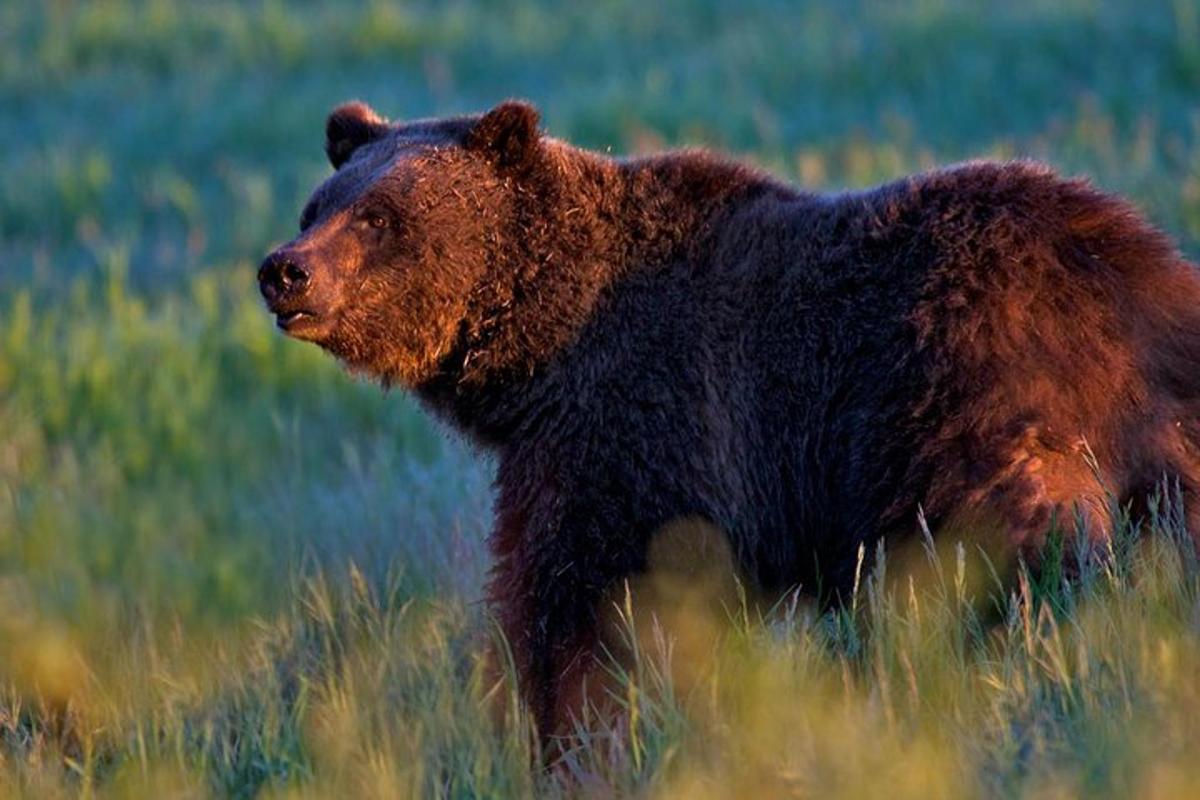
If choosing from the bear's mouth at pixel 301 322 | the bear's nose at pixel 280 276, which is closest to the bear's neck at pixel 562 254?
the bear's mouth at pixel 301 322

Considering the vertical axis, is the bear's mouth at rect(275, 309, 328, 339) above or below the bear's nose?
below

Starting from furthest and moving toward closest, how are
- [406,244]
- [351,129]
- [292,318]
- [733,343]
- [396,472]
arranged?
1. [396,472]
2. [351,129]
3. [406,244]
4. [292,318]
5. [733,343]

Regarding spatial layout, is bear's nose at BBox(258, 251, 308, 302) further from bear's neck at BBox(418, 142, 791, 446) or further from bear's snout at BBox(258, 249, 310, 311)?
bear's neck at BBox(418, 142, 791, 446)

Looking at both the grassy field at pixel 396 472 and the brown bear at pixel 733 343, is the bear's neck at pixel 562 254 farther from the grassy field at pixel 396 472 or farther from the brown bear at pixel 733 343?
the grassy field at pixel 396 472

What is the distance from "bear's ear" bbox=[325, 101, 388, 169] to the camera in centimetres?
584

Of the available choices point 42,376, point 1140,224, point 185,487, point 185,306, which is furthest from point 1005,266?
point 185,306

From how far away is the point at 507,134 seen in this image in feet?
18.1

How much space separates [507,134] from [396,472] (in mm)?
3046

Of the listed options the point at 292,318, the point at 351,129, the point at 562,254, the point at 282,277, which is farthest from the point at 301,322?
the point at 351,129

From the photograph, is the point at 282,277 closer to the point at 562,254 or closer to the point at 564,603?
the point at 562,254

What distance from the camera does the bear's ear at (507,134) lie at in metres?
5.47

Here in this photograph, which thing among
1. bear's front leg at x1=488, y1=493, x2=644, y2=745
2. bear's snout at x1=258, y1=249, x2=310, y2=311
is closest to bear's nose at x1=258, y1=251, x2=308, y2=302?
bear's snout at x1=258, y1=249, x2=310, y2=311

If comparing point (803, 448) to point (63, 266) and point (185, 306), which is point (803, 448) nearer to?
point (185, 306)

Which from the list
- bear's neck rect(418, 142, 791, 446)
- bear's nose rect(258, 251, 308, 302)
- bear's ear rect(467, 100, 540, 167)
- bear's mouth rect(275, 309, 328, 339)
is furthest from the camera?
bear's ear rect(467, 100, 540, 167)
